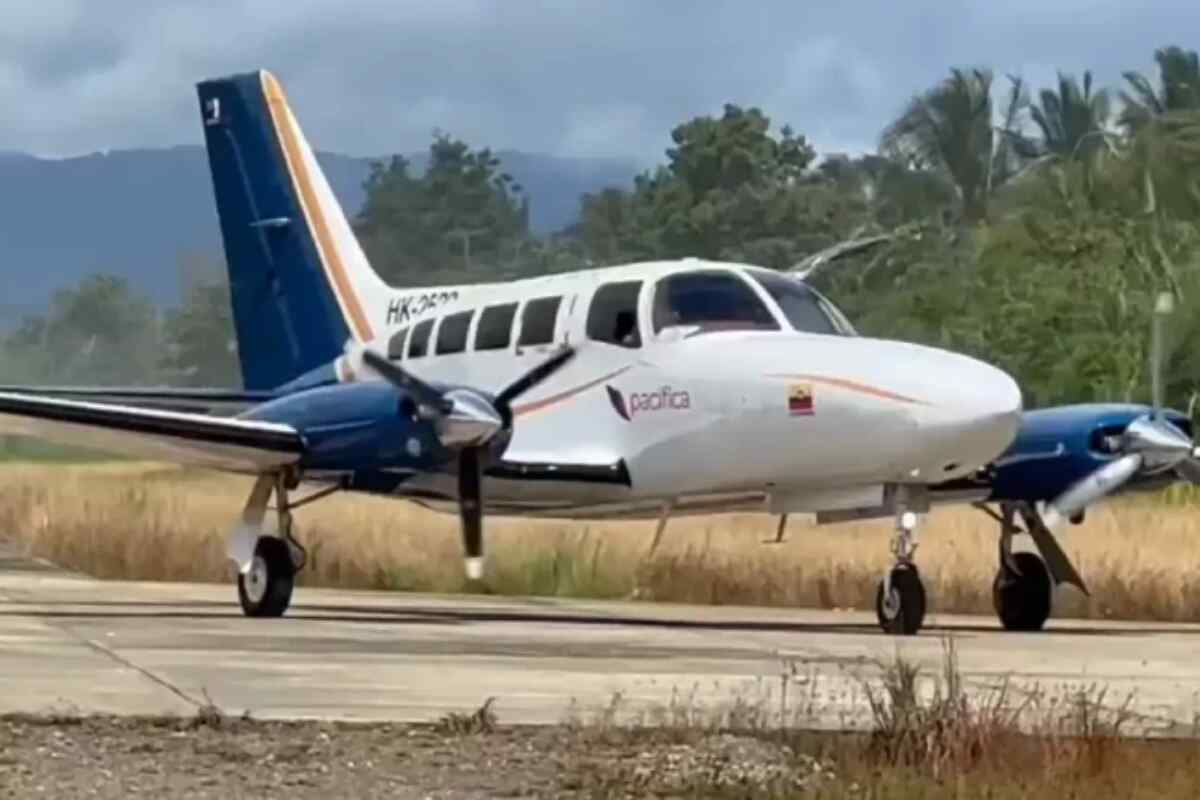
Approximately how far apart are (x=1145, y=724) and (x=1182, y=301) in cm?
4267

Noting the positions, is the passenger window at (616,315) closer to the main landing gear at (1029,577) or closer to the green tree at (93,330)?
the main landing gear at (1029,577)

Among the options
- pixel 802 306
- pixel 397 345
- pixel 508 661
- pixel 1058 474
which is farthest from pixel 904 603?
pixel 397 345

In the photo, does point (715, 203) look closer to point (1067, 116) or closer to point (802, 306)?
point (1067, 116)

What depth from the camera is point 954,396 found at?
18.1 metres

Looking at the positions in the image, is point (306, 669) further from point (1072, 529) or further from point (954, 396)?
point (1072, 529)

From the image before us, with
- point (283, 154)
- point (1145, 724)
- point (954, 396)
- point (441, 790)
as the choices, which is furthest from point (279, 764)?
point (283, 154)

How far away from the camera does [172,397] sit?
22.9 m

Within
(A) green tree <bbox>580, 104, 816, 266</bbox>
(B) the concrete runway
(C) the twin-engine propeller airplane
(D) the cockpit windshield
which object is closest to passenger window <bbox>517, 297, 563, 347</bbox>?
(C) the twin-engine propeller airplane

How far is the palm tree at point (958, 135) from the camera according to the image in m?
100

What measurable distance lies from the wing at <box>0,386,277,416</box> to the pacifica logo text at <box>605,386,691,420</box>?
3919 millimetres

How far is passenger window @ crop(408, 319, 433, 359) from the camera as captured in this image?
22219 millimetres

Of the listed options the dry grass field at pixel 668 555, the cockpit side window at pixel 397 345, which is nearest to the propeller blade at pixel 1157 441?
the dry grass field at pixel 668 555

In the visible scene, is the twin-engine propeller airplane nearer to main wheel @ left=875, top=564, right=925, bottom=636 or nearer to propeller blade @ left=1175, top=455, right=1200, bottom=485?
main wheel @ left=875, top=564, right=925, bottom=636

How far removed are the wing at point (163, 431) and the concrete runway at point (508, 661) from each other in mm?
1204
